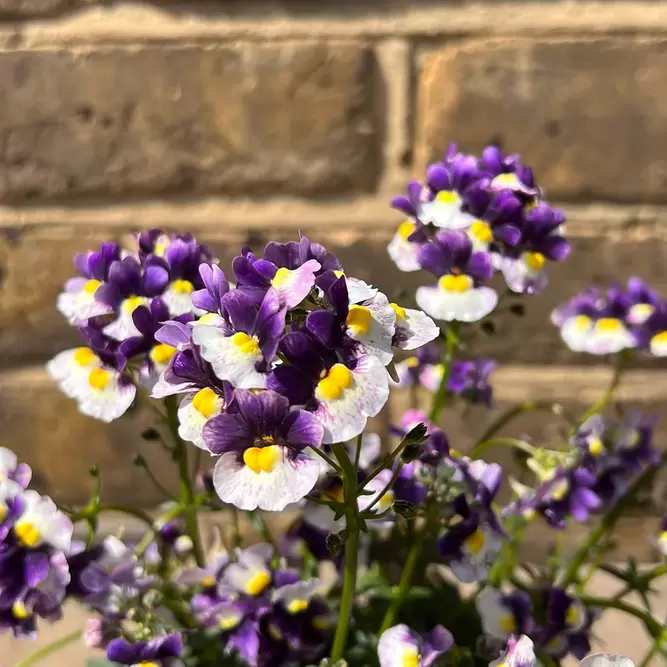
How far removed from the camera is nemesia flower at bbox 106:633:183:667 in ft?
1.28

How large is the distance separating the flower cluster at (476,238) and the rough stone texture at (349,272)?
0.81ft

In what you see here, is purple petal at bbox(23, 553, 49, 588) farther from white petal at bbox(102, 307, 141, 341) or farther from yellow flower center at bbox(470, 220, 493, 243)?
yellow flower center at bbox(470, 220, 493, 243)

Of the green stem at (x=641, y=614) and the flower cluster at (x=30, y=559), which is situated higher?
the flower cluster at (x=30, y=559)

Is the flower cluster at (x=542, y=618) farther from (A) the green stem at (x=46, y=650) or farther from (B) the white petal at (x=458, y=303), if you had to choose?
(A) the green stem at (x=46, y=650)

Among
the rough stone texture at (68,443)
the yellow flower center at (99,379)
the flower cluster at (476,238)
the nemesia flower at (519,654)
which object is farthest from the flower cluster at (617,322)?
the rough stone texture at (68,443)

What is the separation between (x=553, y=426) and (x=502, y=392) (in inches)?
2.6

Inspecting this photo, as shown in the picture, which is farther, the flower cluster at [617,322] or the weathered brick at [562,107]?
the weathered brick at [562,107]

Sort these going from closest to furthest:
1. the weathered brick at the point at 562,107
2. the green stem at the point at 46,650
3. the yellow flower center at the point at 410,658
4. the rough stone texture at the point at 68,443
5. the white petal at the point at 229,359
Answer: the white petal at the point at 229,359
the yellow flower center at the point at 410,658
the green stem at the point at 46,650
the weathered brick at the point at 562,107
the rough stone texture at the point at 68,443

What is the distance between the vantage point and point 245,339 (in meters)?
0.27

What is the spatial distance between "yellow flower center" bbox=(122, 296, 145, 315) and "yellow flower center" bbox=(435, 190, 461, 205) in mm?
184

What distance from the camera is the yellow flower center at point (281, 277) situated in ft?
0.90

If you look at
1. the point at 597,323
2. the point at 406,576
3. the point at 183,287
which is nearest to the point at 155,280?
the point at 183,287

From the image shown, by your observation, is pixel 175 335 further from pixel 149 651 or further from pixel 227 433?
pixel 149 651

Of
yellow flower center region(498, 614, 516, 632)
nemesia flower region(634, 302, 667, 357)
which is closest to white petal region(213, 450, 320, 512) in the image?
yellow flower center region(498, 614, 516, 632)
